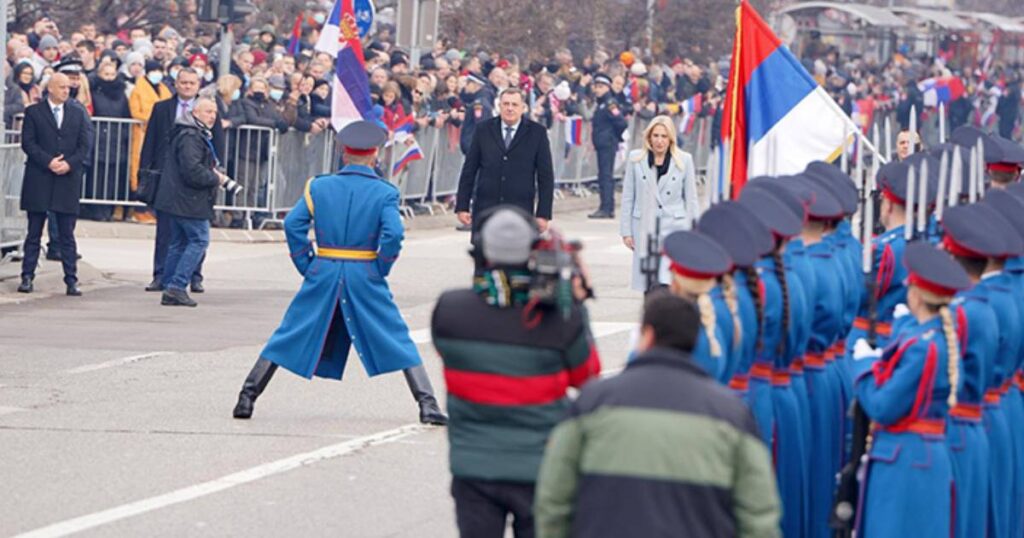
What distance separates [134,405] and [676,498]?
7.78 meters

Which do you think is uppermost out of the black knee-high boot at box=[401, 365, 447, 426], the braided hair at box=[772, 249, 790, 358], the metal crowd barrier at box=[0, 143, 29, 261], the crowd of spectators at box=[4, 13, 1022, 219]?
the crowd of spectators at box=[4, 13, 1022, 219]

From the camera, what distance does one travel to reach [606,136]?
30.6 m

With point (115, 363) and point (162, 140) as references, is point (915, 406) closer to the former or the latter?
point (115, 363)

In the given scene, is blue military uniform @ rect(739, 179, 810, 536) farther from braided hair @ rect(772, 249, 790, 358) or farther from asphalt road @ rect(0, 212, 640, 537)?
asphalt road @ rect(0, 212, 640, 537)

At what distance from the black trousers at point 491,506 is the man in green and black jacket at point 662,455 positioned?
1.07 metres

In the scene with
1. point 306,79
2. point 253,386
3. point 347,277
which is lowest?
point 253,386

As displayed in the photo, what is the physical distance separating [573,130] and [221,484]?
2089cm

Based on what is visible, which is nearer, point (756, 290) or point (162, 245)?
point (756, 290)

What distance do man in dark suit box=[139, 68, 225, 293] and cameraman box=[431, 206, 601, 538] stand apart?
12304 millimetres

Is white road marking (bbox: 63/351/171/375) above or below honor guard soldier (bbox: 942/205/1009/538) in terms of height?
below

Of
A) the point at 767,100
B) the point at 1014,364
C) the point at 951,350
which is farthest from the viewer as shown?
the point at 767,100

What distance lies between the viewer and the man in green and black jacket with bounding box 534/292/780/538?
587cm

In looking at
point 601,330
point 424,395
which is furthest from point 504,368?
point 601,330

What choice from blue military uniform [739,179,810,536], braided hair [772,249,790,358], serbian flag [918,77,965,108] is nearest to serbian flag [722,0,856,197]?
blue military uniform [739,179,810,536]
